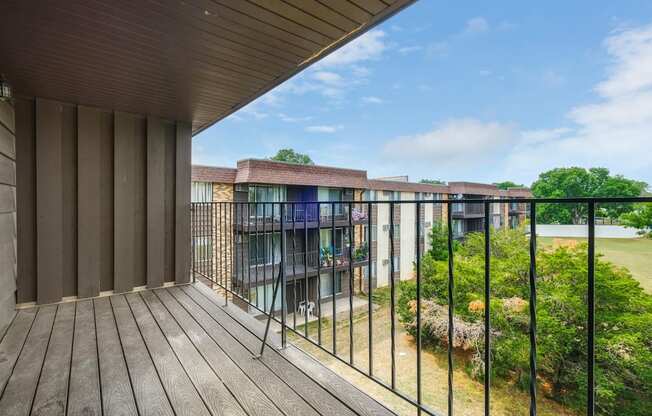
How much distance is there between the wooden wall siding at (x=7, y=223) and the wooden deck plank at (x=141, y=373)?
845 millimetres

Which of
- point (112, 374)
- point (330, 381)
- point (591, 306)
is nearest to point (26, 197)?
point (112, 374)

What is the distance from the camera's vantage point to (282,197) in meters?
10.5

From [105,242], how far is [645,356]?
9.79 m

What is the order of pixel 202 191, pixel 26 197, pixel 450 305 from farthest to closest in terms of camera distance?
1. pixel 202 191
2. pixel 26 197
3. pixel 450 305

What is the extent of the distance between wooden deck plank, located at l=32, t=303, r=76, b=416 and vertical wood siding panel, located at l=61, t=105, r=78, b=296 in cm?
67

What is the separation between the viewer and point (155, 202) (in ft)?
11.3

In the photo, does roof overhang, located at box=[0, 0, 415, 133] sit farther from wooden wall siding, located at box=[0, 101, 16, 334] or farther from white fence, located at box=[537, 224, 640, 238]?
white fence, located at box=[537, 224, 640, 238]

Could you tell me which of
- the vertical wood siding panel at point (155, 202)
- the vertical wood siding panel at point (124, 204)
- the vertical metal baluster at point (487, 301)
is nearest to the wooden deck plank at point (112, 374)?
the vertical wood siding panel at point (124, 204)

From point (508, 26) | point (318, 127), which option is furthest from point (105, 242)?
point (318, 127)

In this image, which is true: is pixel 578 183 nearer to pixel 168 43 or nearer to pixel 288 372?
pixel 288 372

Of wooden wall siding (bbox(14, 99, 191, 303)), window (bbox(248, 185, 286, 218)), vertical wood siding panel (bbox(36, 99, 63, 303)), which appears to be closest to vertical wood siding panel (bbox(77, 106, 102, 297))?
wooden wall siding (bbox(14, 99, 191, 303))

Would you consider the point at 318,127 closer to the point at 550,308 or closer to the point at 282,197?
the point at 282,197

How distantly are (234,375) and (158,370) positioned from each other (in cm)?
45

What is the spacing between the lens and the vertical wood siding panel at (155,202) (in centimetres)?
341
